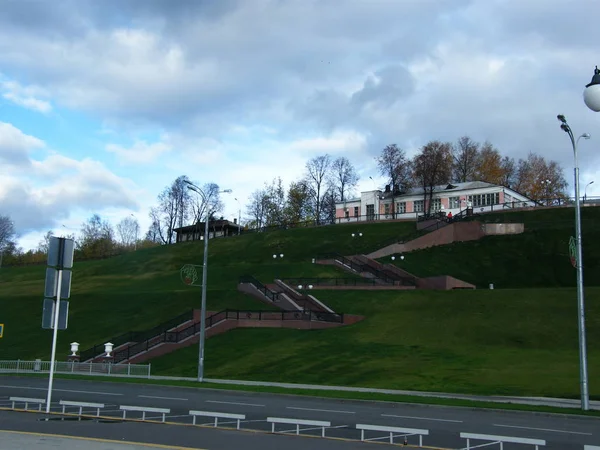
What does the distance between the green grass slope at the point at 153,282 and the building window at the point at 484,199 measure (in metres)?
14.8

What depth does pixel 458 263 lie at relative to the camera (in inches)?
2549

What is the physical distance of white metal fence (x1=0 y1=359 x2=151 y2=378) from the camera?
3631cm

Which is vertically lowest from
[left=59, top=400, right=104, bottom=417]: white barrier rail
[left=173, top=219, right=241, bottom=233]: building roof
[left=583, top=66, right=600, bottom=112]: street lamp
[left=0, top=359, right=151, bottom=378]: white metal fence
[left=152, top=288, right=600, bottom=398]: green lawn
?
[left=0, top=359, right=151, bottom=378]: white metal fence

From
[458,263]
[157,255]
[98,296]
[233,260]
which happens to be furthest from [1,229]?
[458,263]

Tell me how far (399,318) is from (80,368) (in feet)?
68.3

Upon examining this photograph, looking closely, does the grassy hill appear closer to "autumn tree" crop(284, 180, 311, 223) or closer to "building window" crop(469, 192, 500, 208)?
"building window" crop(469, 192, 500, 208)

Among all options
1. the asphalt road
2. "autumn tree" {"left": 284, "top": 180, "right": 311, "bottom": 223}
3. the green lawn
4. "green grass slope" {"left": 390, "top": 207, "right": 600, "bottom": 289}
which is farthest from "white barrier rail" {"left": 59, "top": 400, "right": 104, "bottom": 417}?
"autumn tree" {"left": 284, "top": 180, "right": 311, "bottom": 223}

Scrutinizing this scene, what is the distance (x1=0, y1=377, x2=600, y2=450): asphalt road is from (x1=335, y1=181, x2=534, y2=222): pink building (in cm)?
6612

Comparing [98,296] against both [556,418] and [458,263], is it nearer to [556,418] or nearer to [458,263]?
[458,263]

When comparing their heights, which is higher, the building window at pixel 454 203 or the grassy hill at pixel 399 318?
the building window at pixel 454 203

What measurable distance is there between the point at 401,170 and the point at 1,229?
86.6 meters

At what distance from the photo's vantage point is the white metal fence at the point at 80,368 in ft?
119

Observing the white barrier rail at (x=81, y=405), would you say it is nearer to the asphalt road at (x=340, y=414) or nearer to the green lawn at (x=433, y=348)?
the asphalt road at (x=340, y=414)

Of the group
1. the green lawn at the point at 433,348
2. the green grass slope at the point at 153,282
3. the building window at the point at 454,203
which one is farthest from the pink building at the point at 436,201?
the green lawn at the point at 433,348
